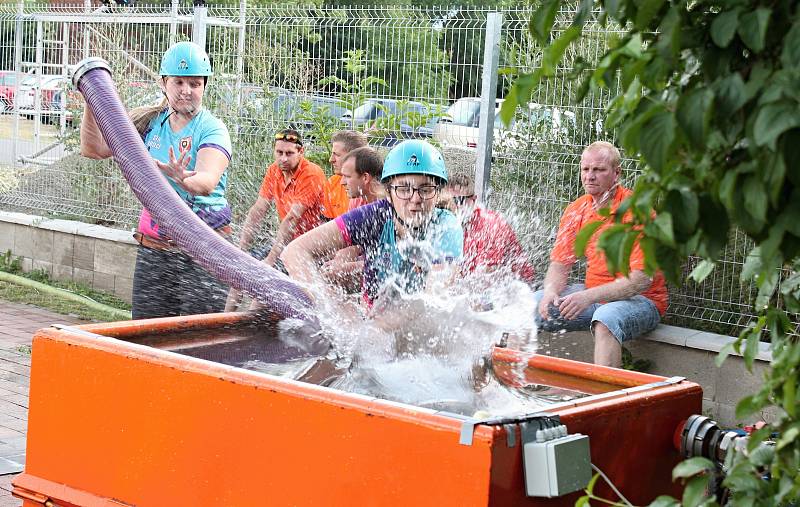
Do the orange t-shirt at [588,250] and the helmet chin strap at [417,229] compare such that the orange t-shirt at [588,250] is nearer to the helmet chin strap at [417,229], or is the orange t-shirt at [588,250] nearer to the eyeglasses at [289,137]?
the eyeglasses at [289,137]

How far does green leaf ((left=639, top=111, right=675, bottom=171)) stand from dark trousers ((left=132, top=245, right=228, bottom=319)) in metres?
4.03

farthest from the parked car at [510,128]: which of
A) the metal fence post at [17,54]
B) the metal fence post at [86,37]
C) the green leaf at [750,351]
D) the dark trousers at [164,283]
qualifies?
the metal fence post at [17,54]

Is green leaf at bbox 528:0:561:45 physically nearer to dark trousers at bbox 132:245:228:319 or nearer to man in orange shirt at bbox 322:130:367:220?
dark trousers at bbox 132:245:228:319

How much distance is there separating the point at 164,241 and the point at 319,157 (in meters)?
3.31

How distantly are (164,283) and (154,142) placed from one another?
751 mm

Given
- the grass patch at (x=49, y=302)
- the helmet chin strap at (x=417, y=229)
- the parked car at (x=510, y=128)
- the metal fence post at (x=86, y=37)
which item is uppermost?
the metal fence post at (x=86, y=37)

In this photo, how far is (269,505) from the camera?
2.87 meters

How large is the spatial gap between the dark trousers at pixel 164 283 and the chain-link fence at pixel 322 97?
2.40m

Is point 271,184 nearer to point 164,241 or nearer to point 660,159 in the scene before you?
point 164,241

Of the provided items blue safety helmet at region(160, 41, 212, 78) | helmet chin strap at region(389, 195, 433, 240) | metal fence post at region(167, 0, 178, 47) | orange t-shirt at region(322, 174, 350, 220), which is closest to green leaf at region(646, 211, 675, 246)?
helmet chin strap at region(389, 195, 433, 240)

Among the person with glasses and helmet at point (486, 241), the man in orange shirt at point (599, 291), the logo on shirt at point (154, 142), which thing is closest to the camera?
the logo on shirt at point (154, 142)

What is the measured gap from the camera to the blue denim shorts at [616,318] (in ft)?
19.4

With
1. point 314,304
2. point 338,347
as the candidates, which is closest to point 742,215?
point 338,347

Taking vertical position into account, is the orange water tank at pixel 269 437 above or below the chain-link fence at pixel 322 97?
below
